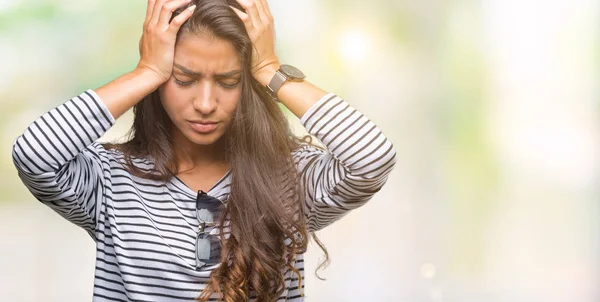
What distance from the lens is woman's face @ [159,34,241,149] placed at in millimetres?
1362

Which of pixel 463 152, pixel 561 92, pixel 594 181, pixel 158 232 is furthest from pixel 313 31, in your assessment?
pixel 158 232

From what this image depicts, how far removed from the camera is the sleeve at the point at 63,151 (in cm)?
128

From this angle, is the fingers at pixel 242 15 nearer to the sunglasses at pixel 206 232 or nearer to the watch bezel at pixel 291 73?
the watch bezel at pixel 291 73

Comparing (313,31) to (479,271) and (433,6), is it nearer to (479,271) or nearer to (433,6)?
(433,6)

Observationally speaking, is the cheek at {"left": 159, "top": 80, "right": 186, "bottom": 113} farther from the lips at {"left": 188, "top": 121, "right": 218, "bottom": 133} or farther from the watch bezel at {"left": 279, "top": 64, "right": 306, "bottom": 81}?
the watch bezel at {"left": 279, "top": 64, "right": 306, "bottom": 81}

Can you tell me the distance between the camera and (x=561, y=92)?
101 inches

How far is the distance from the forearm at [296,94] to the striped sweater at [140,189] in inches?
0.6

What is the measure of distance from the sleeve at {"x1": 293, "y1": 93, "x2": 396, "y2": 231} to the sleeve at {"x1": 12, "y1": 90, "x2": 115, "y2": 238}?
344mm

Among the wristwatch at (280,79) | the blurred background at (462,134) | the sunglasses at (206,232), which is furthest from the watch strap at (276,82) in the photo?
the blurred background at (462,134)

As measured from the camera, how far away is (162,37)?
1.37 metres

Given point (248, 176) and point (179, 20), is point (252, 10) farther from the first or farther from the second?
point (248, 176)

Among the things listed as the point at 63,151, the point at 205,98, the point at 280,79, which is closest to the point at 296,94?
the point at 280,79

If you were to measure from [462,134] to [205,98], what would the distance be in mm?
1367

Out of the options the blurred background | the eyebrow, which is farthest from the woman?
the blurred background
